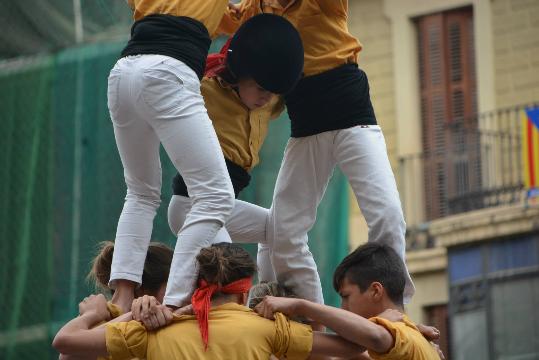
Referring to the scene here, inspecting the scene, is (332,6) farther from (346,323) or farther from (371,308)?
(346,323)

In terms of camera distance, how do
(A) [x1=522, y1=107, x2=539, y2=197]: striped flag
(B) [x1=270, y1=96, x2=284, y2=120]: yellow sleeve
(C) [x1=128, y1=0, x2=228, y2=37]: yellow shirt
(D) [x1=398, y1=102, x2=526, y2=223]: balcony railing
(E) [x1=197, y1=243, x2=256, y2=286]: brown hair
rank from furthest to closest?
(D) [x1=398, y1=102, x2=526, y2=223]: balcony railing
(A) [x1=522, y1=107, x2=539, y2=197]: striped flag
(B) [x1=270, y1=96, x2=284, y2=120]: yellow sleeve
(C) [x1=128, y1=0, x2=228, y2=37]: yellow shirt
(E) [x1=197, y1=243, x2=256, y2=286]: brown hair

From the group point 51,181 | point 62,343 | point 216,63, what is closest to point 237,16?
point 216,63

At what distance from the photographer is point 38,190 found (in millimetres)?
12961

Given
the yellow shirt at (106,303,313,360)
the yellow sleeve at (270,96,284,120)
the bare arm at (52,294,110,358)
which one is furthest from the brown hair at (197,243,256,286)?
the yellow sleeve at (270,96,284,120)

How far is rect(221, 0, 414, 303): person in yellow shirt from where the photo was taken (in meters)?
6.73

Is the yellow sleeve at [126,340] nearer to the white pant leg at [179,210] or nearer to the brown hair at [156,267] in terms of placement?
the brown hair at [156,267]

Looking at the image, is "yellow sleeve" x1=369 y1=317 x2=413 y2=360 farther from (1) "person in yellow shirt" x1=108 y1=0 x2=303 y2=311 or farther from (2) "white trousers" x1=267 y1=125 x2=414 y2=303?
(1) "person in yellow shirt" x1=108 y1=0 x2=303 y2=311

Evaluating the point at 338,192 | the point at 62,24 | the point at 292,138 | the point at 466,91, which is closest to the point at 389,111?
the point at 466,91

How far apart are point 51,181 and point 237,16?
6.09 m

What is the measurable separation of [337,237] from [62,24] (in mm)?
2796

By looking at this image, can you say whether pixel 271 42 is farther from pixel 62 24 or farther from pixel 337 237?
pixel 337 237

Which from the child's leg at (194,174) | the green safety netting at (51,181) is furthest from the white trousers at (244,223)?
the green safety netting at (51,181)

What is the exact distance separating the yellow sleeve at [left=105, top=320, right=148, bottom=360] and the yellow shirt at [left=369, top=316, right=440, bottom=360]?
2.70 feet

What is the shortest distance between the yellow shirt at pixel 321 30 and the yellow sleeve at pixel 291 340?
1.26 m
